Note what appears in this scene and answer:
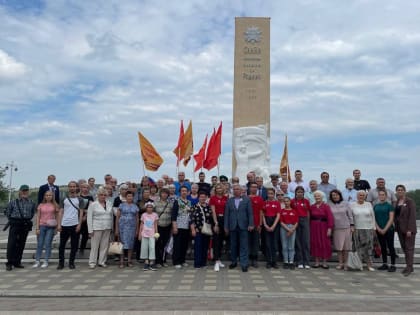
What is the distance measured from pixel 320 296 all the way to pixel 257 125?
8.08m

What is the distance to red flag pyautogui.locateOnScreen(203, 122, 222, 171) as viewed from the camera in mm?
11375

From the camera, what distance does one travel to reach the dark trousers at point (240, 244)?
23.5 feet

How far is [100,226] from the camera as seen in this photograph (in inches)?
294

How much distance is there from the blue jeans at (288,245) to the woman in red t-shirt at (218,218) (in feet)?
3.43

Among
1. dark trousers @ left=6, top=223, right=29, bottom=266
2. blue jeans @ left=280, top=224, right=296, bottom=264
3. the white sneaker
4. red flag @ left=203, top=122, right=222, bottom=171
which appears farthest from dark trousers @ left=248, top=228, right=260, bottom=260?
red flag @ left=203, top=122, right=222, bottom=171

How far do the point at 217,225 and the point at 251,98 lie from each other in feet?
21.8

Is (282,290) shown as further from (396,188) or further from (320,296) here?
(396,188)

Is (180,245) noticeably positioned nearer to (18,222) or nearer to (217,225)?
(217,225)

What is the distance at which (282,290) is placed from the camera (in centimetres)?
586

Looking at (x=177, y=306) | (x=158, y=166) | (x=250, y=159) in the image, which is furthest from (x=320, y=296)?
(x=250, y=159)

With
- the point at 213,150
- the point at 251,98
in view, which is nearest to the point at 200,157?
the point at 213,150

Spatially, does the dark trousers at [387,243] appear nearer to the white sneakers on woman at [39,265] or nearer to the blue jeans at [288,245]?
the blue jeans at [288,245]

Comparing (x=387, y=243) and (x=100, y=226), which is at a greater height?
(x=100, y=226)

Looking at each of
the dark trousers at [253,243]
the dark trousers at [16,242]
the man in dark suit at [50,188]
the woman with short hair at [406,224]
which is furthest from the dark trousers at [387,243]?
the dark trousers at [16,242]
